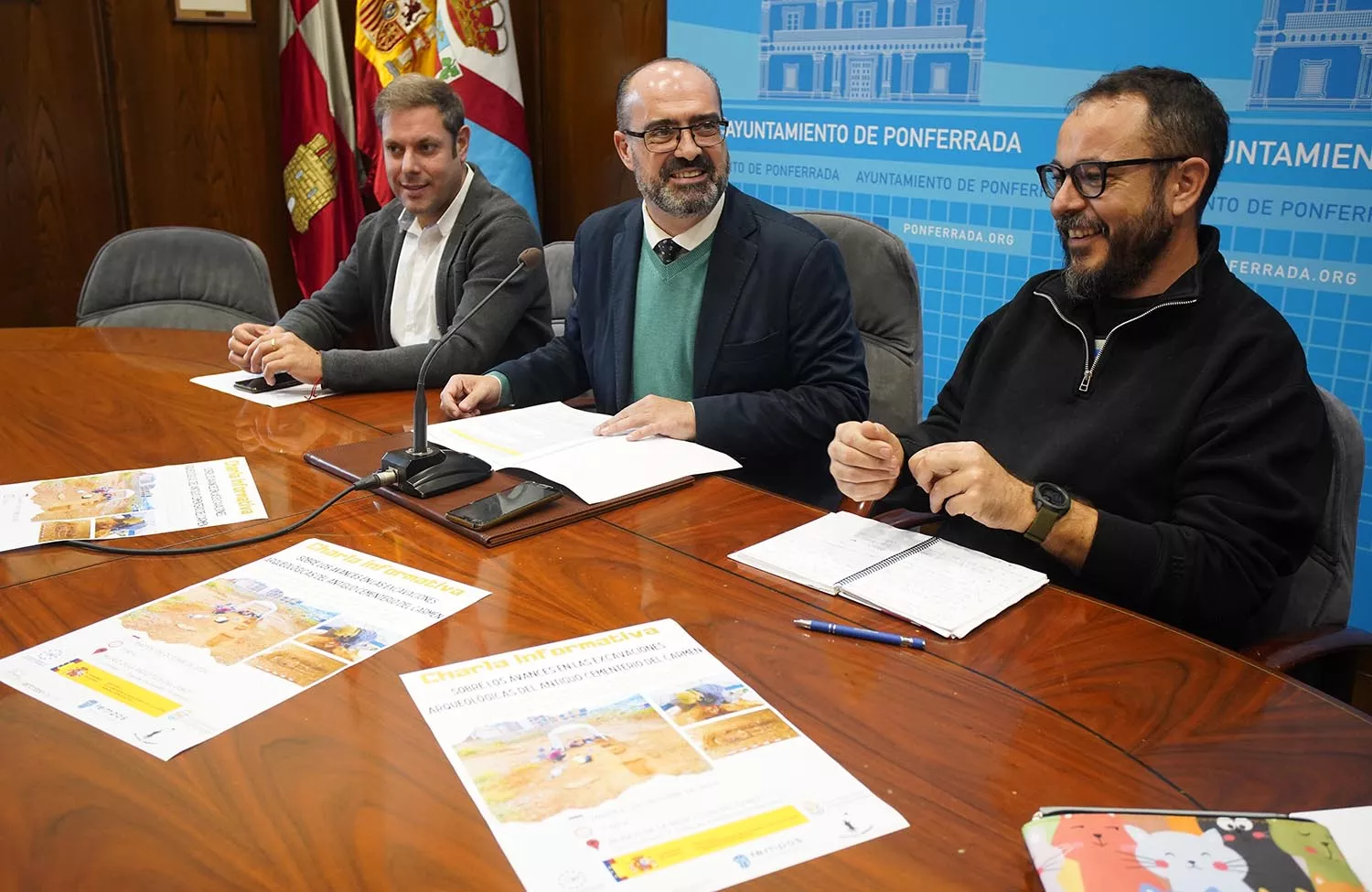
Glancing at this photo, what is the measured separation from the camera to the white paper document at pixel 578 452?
1.54 m

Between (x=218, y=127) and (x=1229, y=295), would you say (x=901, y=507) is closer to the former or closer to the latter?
(x=1229, y=295)

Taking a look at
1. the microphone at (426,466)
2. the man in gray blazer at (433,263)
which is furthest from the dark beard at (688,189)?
the microphone at (426,466)

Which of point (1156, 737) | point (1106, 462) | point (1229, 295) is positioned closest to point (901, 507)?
point (1106, 462)

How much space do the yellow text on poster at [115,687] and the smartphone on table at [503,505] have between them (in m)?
0.46

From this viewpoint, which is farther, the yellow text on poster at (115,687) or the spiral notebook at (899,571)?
the spiral notebook at (899,571)

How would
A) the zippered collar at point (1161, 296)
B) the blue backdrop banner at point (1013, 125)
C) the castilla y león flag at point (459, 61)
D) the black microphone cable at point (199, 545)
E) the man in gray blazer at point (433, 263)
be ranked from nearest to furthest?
the black microphone cable at point (199, 545), the zippered collar at point (1161, 296), the blue backdrop banner at point (1013, 125), the man in gray blazer at point (433, 263), the castilla y león flag at point (459, 61)

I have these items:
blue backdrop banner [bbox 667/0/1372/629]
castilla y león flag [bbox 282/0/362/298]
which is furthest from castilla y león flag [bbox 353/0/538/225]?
blue backdrop banner [bbox 667/0/1372/629]

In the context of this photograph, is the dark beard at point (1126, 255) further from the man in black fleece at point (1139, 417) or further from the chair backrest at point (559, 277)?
the chair backrest at point (559, 277)

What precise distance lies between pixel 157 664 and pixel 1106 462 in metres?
1.24

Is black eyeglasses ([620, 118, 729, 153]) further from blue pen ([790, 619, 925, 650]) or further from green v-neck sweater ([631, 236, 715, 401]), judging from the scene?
blue pen ([790, 619, 925, 650])

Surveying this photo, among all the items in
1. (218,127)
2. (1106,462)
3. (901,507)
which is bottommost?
(901,507)

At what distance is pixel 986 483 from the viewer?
1293 mm

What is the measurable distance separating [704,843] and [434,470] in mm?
872

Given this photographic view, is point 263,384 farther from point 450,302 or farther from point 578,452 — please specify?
point 578,452
